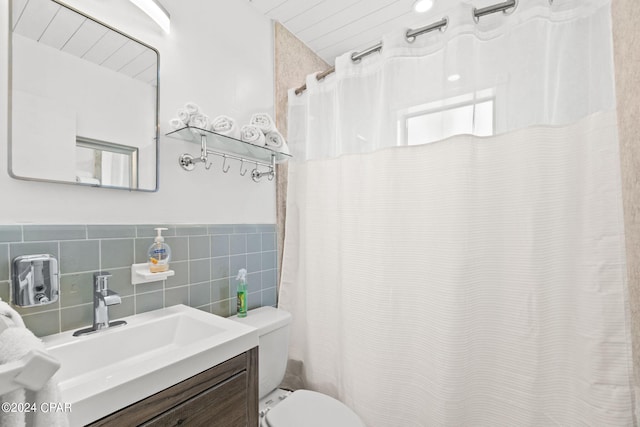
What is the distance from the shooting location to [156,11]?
1205 millimetres

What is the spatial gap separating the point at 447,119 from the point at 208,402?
1.31m

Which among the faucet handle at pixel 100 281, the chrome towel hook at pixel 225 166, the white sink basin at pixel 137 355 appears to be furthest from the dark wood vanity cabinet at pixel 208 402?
the chrome towel hook at pixel 225 166

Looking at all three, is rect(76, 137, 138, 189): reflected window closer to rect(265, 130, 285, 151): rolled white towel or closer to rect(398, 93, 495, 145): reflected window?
rect(265, 130, 285, 151): rolled white towel

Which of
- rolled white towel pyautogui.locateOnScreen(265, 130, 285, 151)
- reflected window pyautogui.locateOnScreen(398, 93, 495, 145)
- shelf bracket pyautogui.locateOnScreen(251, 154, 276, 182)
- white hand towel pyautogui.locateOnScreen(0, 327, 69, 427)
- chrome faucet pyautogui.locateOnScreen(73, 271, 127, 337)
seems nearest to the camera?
white hand towel pyautogui.locateOnScreen(0, 327, 69, 427)

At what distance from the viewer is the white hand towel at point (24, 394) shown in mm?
466

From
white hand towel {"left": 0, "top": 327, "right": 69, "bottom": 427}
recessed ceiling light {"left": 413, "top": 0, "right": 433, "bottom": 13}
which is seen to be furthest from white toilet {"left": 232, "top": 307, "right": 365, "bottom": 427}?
recessed ceiling light {"left": 413, "top": 0, "right": 433, "bottom": 13}

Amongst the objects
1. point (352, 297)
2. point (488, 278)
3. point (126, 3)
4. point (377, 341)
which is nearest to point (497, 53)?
point (488, 278)

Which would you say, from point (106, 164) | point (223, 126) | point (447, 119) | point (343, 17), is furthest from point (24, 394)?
point (343, 17)

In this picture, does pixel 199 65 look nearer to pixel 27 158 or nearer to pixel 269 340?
pixel 27 158

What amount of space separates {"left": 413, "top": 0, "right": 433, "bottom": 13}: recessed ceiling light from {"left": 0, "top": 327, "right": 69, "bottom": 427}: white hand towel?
2.06 m

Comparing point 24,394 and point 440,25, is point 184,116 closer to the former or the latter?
point 24,394

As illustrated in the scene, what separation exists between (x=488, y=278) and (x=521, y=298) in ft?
0.40

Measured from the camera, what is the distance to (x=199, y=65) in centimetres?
139

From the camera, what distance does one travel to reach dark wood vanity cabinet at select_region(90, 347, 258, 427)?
707 mm
